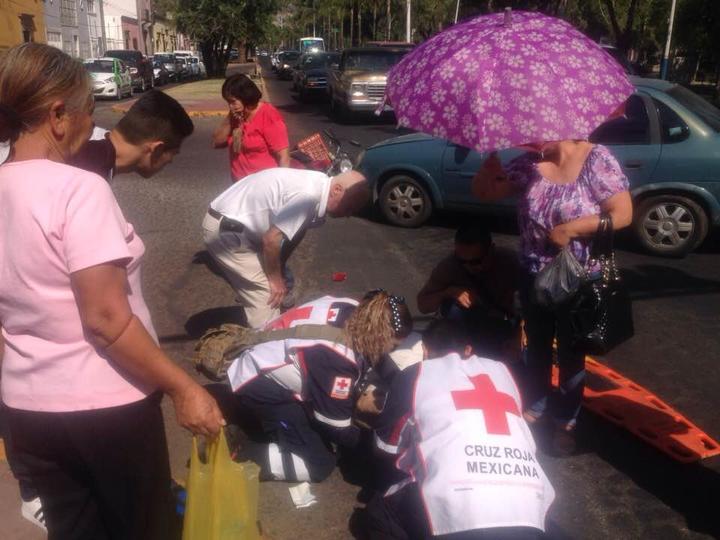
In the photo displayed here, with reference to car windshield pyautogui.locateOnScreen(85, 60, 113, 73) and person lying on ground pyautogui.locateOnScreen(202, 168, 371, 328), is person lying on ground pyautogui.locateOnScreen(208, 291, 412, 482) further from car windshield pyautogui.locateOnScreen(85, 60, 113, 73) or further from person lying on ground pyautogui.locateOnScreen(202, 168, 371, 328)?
car windshield pyautogui.locateOnScreen(85, 60, 113, 73)

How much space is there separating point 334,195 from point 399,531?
1919 mm

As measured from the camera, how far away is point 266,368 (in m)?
3.31

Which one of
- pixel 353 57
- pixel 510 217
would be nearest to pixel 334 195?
pixel 510 217

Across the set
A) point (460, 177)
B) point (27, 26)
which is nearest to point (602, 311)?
point (460, 177)

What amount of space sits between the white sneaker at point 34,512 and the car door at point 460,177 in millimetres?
5573

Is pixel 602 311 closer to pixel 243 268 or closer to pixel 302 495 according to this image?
pixel 302 495

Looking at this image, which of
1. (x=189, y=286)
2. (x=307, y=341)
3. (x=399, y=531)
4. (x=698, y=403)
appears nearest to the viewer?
(x=399, y=531)

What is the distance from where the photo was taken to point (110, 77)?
26.2 metres

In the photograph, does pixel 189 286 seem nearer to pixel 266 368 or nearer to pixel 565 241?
pixel 266 368

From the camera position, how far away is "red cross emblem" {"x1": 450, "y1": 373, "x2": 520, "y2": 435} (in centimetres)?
240

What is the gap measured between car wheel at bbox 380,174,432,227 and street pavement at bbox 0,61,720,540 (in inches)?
6.3

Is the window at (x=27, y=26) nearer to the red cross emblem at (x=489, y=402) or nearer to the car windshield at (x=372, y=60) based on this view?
the car windshield at (x=372, y=60)

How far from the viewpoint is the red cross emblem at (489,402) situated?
2400mm

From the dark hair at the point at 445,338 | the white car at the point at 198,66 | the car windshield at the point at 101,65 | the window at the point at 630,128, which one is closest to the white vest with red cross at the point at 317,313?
the dark hair at the point at 445,338
